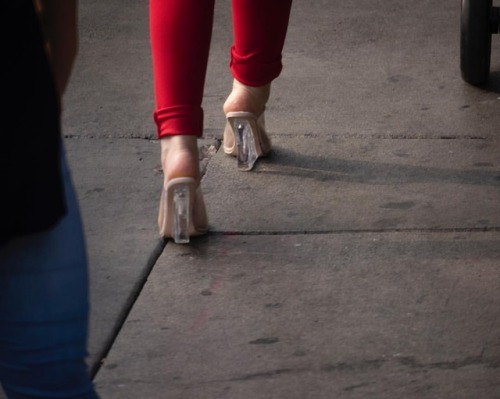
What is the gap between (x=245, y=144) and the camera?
146 inches

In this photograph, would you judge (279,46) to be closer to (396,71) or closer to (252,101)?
(252,101)

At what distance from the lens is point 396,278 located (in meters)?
3.04

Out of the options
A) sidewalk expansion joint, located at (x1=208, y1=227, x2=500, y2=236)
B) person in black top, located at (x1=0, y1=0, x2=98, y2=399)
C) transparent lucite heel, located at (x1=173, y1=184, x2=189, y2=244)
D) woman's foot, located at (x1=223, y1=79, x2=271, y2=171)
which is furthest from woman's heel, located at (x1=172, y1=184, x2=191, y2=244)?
person in black top, located at (x1=0, y1=0, x2=98, y2=399)

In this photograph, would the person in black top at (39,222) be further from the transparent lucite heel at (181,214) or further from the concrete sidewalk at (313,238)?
the transparent lucite heel at (181,214)

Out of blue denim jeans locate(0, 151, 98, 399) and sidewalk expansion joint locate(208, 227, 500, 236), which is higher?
blue denim jeans locate(0, 151, 98, 399)

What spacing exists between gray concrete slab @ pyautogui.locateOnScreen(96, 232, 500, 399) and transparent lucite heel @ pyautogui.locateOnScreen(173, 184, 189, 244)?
0.11ft

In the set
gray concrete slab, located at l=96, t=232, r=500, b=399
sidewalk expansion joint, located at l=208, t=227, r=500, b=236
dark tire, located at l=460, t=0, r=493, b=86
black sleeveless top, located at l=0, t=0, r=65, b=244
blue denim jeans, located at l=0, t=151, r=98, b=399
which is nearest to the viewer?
black sleeveless top, located at l=0, t=0, r=65, b=244

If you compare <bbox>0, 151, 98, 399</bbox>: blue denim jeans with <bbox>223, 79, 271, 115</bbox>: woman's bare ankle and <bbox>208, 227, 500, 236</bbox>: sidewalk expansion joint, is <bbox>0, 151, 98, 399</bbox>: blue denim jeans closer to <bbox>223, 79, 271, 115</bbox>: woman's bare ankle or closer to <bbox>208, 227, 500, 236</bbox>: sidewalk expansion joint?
<bbox>208, 227, 500, 236</bbox>: sidewalk expansion joint

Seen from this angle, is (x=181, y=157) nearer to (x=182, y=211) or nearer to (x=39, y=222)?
(x=182, y=211)

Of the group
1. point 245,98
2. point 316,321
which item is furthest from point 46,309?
point 245,98

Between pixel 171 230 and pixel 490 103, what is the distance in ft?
5.45

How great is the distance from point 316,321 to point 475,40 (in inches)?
78.2

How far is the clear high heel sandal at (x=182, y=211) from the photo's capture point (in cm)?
316

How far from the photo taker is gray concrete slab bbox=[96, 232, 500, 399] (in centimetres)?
258
